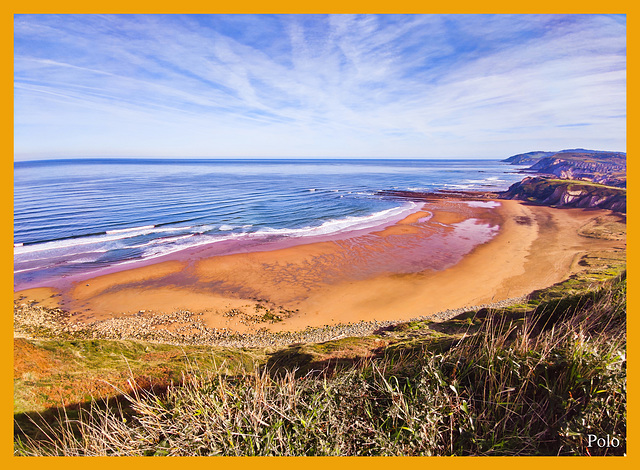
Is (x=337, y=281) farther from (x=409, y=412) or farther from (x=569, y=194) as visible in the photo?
(x=569, y=194)

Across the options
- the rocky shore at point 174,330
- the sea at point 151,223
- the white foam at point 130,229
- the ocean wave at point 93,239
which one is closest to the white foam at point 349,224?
the sea at point 151,223

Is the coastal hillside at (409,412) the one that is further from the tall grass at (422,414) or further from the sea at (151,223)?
the sea at (151,223)

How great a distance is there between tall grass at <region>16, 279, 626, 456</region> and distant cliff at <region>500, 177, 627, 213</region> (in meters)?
39.8

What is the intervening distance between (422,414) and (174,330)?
34.7ft

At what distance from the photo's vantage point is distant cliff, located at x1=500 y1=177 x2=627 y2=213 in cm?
3148

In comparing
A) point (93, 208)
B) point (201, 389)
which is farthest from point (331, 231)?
point (93, 208)

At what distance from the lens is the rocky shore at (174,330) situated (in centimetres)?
998

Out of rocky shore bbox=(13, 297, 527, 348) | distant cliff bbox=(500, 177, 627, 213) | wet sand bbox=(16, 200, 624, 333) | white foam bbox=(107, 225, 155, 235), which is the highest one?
distant cliff bbox=(500, 177, 627, 213)

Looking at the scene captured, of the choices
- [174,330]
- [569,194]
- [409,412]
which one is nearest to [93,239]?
[174,330]

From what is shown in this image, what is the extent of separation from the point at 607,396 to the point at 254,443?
353 centimetres

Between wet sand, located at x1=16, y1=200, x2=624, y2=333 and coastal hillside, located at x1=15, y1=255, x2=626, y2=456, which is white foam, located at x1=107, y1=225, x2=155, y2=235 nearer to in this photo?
wet sand, located at x1=16, y1=200, x2=624, y2=333

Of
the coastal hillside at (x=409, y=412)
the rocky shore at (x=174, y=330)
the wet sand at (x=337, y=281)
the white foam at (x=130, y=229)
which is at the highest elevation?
the white foam at (x=130, y=229)

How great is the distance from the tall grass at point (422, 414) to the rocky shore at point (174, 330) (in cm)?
668

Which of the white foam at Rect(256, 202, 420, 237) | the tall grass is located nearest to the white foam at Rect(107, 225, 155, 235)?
the white foam at Rect(256, 202, 420, 237)
